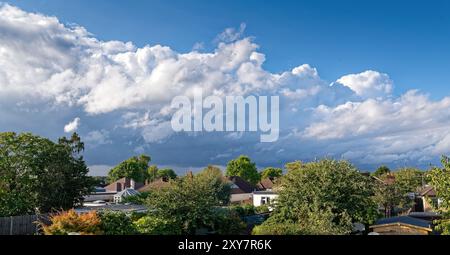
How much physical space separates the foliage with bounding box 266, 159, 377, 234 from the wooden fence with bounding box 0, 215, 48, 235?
15501 mm

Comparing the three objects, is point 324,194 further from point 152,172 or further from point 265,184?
point 152,172

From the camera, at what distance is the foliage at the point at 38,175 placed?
109ft

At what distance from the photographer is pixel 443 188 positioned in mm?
15672

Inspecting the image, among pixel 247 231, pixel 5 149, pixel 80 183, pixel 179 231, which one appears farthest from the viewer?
pixel 80 183

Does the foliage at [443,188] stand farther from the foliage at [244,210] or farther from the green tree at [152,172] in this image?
the green tree at [152,172]

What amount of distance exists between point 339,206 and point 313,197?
59.5 inches

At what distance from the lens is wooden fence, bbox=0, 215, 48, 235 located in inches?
1030

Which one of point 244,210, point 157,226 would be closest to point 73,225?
point 157,226

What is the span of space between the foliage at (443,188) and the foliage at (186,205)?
12.3 metres

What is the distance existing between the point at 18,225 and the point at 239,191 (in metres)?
47.8

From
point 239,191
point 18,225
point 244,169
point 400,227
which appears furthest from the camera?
point 244,169
